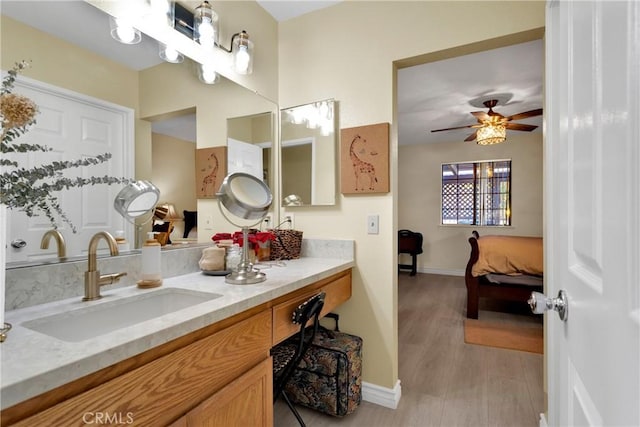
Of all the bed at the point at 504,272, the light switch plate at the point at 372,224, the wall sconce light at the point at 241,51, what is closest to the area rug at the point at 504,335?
the bed at the point at 504,272

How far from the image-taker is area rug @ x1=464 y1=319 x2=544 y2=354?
2.71 meters

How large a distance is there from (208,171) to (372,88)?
1.11 metres

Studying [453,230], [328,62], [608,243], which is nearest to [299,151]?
[328,62]

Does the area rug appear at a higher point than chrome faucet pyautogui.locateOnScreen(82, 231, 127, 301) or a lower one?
lower

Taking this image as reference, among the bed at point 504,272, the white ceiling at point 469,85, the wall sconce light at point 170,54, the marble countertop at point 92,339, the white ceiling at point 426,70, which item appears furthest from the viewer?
the bed at point 504,272

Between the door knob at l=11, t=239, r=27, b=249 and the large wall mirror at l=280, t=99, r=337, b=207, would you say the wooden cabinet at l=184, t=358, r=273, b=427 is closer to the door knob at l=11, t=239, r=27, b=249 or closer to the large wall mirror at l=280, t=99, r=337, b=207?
the door knob at l=11, t=239, r=27, b=249

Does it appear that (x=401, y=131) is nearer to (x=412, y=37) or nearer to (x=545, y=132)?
(x=412, y=37)

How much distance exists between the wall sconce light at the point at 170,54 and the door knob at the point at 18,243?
98cm

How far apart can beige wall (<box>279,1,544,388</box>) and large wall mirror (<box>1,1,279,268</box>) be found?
0.59 metres

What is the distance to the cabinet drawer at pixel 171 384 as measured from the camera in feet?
2.11

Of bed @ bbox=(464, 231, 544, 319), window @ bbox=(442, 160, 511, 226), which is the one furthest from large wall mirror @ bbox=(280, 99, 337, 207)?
window @ bbox=(442, 160, 511, 226)

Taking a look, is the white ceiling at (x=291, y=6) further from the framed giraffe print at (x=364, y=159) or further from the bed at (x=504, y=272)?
the bed at (x=504, y=272)

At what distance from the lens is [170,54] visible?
1510mm

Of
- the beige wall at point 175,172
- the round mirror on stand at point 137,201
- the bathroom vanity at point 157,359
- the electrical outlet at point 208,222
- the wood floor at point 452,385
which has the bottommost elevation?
the wood floor at point 452,385
